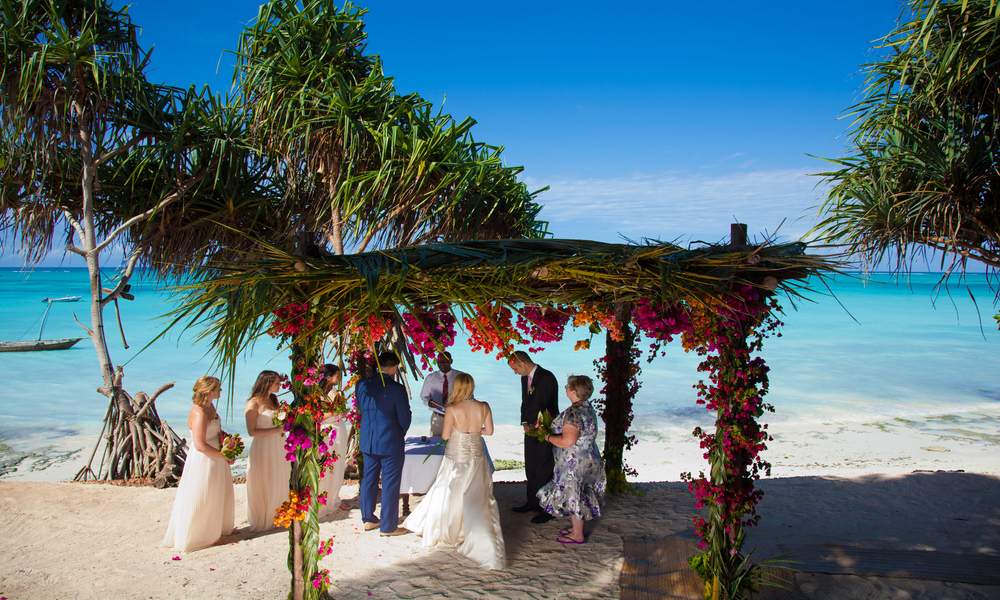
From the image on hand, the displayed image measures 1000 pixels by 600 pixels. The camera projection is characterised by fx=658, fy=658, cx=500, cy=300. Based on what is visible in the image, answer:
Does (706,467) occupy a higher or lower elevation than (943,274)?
lower

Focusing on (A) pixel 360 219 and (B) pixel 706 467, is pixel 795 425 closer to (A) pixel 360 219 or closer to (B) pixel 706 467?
(B) pixel 706 467

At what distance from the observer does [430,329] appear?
201 inches

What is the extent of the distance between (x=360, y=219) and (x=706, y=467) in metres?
6.87

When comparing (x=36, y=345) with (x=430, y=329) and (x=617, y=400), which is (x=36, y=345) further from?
(x=430, y=329)

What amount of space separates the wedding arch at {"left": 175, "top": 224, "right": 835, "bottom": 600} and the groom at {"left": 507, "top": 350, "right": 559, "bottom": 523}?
1.28 meters

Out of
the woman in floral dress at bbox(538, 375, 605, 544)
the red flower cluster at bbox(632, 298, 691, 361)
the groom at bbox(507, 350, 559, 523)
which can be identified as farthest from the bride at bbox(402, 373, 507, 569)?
the red flower cluster at bbox(632, 298, 691, 361)

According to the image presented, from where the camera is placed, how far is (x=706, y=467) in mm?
10875

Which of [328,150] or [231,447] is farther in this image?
[328,150]

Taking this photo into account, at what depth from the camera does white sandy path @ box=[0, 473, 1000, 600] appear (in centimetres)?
504

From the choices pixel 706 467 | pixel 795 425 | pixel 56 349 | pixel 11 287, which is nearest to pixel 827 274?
pixel 706 467

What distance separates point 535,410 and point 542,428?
51cm

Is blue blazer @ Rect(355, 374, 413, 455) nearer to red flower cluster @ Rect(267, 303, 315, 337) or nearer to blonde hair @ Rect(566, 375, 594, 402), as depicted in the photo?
blonde hair @ Rect(566, 375, 594, 402)

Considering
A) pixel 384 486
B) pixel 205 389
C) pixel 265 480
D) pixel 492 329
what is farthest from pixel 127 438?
pixel 492 329

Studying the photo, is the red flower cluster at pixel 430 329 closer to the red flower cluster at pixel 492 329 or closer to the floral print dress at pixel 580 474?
the red flower cluster at pixel 492 329
